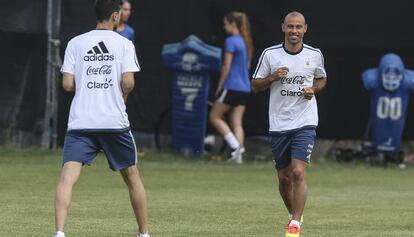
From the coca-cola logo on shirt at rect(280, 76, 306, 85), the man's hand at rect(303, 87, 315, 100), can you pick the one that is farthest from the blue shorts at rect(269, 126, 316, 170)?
the coca-cola logo on shirt at rect(280, 76, 306, 85)

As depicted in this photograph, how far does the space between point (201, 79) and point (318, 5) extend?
6.60 ft

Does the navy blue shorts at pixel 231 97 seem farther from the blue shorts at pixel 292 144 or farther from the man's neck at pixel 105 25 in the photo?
the man's neck at pixel 105 25

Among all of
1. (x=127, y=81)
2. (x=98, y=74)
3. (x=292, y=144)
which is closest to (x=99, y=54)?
(x=98, y=74)

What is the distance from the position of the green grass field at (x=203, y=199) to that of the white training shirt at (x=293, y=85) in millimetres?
947

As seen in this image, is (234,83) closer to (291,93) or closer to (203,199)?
(203,199)

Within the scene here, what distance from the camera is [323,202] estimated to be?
1303 centimetres

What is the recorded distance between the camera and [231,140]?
1698 centimetres

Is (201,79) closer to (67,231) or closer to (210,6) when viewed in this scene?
(210,6)

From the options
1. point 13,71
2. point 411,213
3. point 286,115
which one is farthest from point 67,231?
point 13,71

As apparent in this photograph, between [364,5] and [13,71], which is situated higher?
[364,5]

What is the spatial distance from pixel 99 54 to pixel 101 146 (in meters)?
0.68

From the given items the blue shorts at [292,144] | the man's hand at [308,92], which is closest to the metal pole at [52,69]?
the blue shorts at [292,144]

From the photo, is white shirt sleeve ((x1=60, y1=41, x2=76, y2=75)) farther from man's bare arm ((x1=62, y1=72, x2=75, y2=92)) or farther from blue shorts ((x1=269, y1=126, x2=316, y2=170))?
blue shorts ((x1=269, y1=126, x2=316, y2=170))

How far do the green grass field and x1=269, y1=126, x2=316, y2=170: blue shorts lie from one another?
24.5 inches
